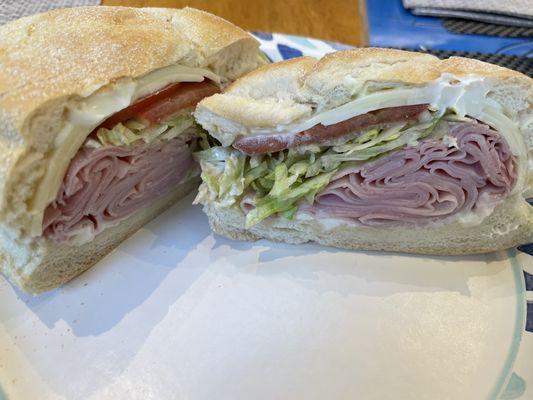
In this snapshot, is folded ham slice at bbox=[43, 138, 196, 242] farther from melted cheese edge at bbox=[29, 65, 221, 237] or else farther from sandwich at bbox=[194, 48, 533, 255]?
sandwich at bbox=[194, 48, 533, 255]

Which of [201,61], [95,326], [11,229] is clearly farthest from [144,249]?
[201,61]

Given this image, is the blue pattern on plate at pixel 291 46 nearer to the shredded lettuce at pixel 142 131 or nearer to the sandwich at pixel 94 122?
the sandwich at pixel 94 122

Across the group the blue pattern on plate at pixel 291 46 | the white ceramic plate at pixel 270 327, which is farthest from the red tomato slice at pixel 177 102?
the blue pattern on plate at pixel 291 46

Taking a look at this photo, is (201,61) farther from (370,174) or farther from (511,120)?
(511,120)

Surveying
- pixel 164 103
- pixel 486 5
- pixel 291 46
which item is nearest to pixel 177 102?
pixel 164 103

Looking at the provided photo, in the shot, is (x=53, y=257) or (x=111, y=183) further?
(x=111, y=183)

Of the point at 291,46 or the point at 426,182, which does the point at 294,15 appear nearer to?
the point at 291,46

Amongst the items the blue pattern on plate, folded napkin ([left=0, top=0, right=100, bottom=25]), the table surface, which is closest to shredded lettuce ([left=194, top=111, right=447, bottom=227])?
the blue pattern on plate
